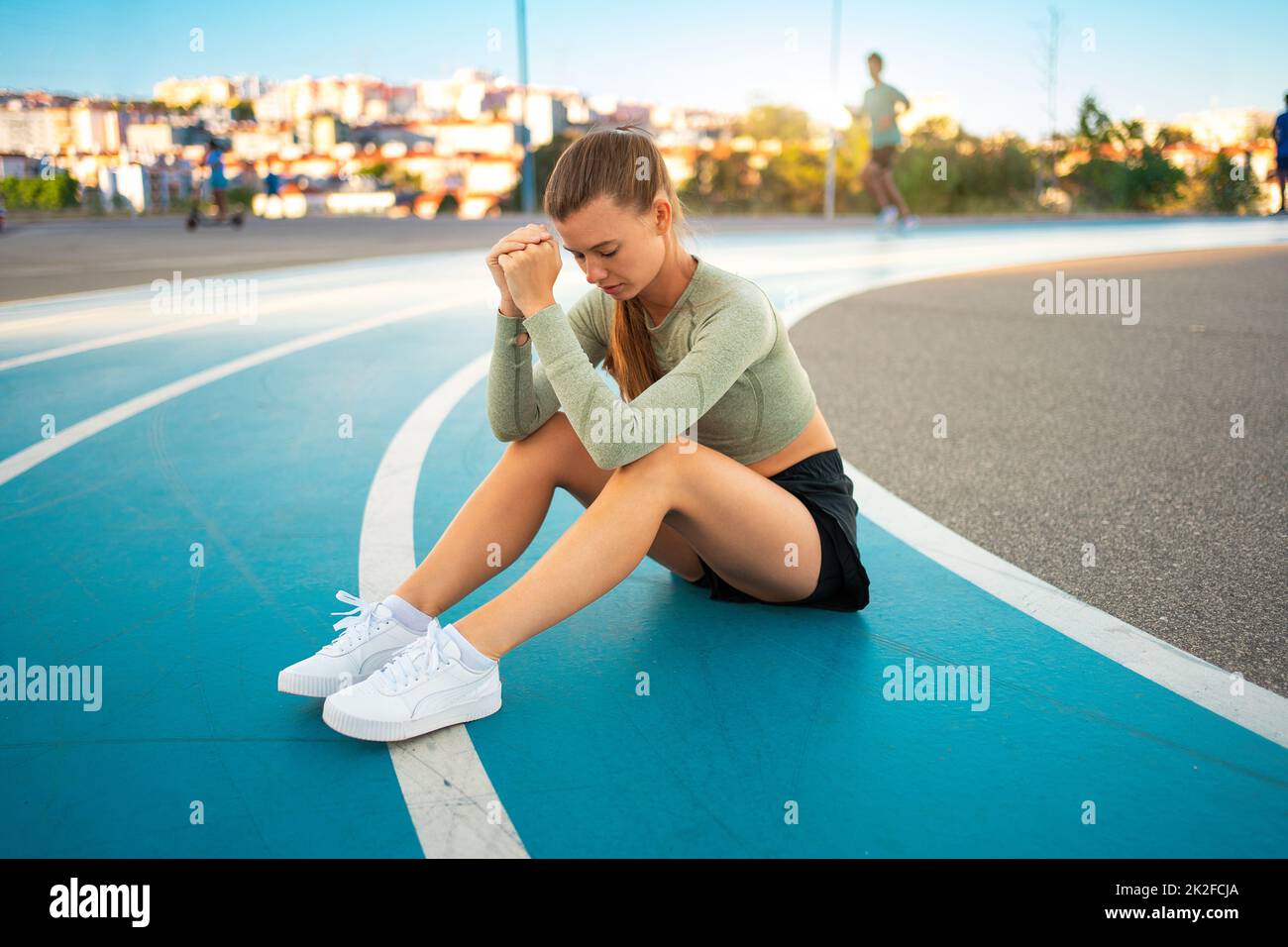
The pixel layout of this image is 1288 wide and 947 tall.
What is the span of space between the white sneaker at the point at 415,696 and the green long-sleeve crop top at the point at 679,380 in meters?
0.60

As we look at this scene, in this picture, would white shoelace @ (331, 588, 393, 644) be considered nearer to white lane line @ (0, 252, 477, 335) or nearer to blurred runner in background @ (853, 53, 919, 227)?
white lane line @ (0, 252, 477, 335)

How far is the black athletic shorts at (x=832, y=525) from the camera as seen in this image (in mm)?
3014

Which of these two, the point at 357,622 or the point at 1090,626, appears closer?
the point at 357,622

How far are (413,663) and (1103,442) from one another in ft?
13.0

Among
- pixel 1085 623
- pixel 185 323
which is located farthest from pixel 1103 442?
pixel 185 323

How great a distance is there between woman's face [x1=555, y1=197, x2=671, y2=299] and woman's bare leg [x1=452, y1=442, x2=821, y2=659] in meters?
0.48

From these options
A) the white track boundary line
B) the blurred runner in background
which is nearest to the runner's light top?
the blurred runner in background

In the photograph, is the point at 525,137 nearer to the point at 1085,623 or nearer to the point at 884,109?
the point at 884,109

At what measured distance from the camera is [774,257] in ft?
52.5

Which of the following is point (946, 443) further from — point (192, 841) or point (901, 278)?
point (901, 278)

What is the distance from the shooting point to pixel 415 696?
2.48 m

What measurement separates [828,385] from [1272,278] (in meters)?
9.20

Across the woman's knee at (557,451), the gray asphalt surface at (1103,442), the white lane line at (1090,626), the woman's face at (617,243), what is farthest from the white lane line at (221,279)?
the white lane line at (1090,626)
